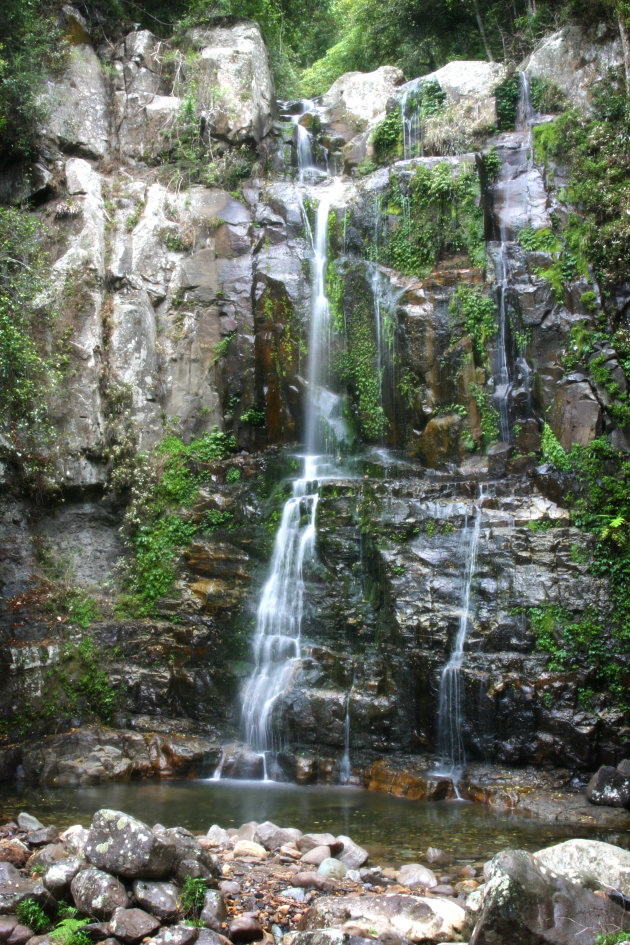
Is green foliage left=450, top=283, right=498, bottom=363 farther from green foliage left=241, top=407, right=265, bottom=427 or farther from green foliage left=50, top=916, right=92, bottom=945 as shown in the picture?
green foliage left=50, top=916, right=92, bottom=945

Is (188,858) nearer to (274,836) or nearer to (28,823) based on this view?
(274,836)

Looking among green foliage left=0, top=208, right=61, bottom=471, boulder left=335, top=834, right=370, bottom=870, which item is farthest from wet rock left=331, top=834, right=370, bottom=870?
green foliage left=0, top=208, right=61, bottom=471

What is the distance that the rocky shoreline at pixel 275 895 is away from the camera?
4914mm

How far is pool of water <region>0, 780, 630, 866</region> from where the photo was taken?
25.5 ft

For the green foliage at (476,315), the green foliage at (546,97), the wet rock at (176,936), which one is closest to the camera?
the wet rock at (176,936)

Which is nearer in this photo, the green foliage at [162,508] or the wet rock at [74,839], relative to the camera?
the wet rock at [74,839]

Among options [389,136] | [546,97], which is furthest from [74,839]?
[546,97]

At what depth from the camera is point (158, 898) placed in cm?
547

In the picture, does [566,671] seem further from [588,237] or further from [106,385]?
[106,385]

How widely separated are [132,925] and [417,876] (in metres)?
2.83

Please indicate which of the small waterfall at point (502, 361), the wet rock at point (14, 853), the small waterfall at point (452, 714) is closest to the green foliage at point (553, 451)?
the small waterfall at point (502, 361)

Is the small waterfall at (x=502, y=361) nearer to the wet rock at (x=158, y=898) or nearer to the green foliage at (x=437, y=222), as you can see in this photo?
the green foliage at (x=437, y=222)

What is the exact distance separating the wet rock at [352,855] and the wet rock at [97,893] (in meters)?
2.51

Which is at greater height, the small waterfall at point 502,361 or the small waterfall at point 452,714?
the small waterfall at point 502,361
